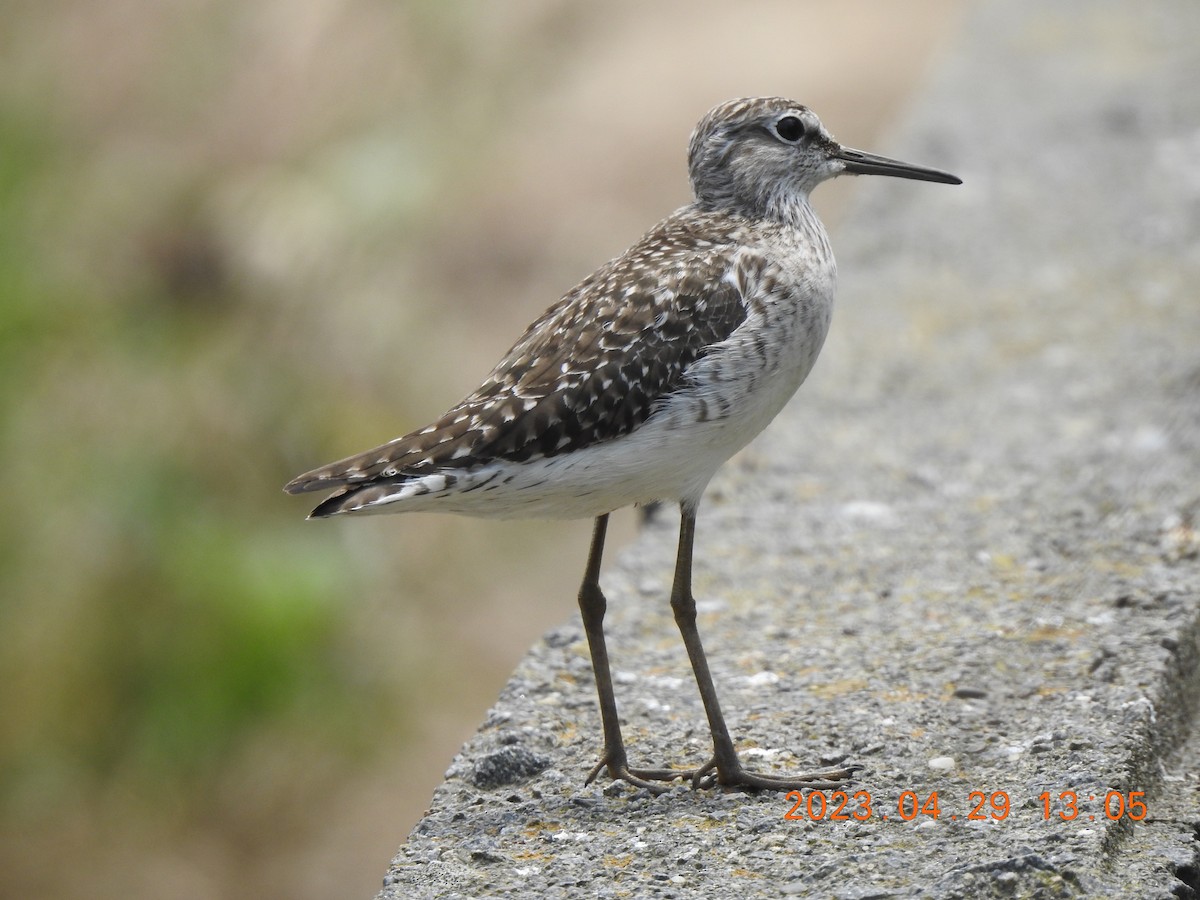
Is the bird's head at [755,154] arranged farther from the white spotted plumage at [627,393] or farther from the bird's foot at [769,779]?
the bird's foot at [769,779]

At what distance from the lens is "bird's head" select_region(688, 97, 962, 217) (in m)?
4.12

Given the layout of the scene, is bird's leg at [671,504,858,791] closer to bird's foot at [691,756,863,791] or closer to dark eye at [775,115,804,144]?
bird's foot at [691,756,863,791]

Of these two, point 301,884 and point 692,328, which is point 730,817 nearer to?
point 692,328

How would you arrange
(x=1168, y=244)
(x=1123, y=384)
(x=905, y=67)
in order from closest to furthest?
(x=1123, y=384)
(x=1168, y=244)
(x=905, y=67)

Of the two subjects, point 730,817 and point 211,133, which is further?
point 211,133

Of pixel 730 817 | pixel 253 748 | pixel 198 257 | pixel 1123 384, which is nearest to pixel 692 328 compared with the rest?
pixel 730 817

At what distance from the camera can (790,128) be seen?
13.6ft

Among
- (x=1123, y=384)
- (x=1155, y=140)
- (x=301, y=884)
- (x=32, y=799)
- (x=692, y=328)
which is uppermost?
(x=1155, y=140)

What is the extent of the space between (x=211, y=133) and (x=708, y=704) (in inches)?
288

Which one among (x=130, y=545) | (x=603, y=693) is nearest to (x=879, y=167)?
(x=603, y=693)

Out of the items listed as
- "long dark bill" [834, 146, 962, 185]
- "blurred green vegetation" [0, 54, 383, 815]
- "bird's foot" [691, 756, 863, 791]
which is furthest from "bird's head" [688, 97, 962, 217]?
"blurred green vegetation" [0, 54, 383, 815]

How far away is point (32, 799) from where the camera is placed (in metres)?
6.18

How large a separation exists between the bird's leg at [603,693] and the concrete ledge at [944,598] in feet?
0.16
